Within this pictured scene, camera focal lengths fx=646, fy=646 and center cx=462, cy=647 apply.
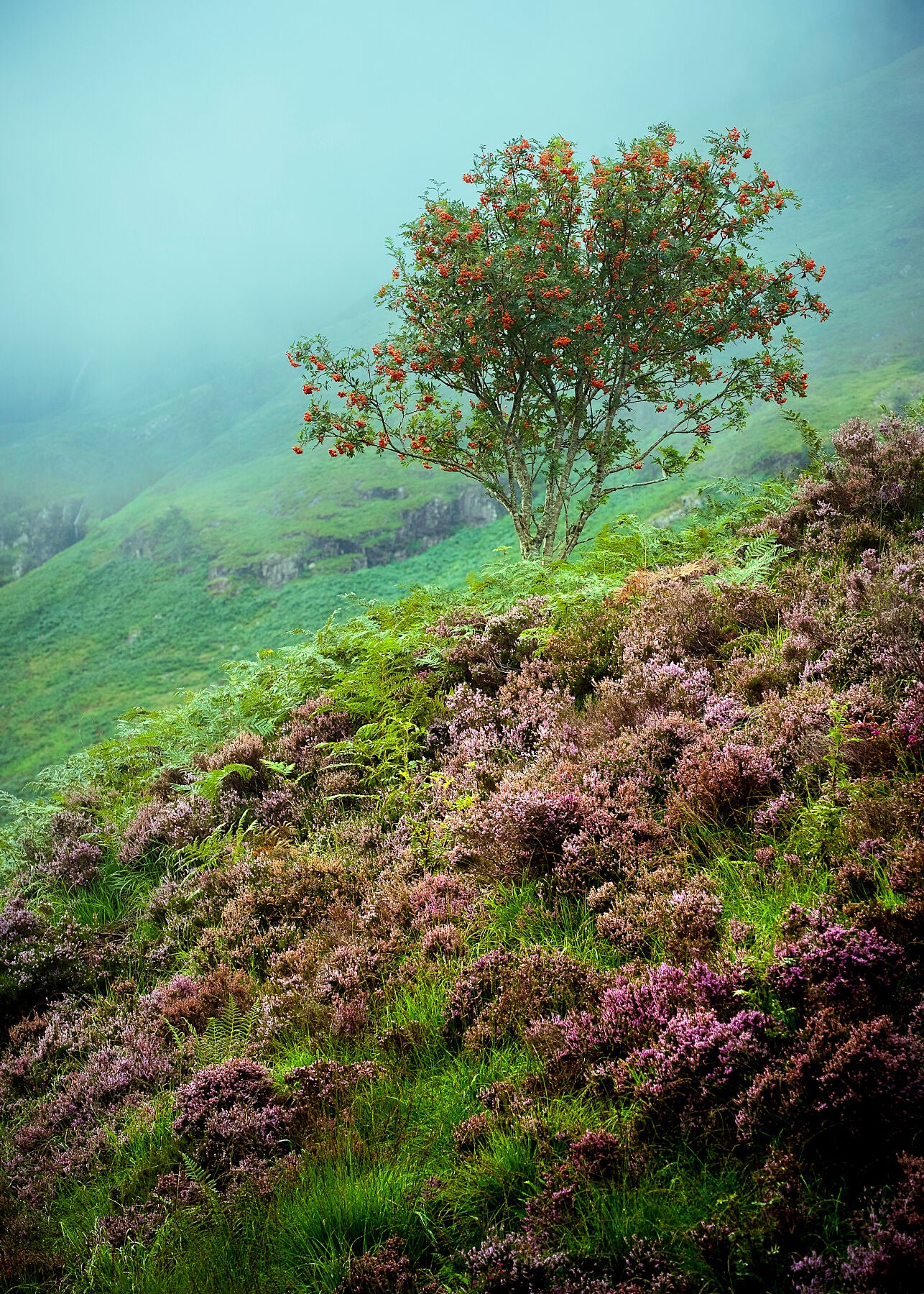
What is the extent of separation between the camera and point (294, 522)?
47000 millimetres

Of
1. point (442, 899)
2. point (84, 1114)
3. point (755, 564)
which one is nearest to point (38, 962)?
point (84, 1114)

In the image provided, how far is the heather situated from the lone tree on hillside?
5.41 meters

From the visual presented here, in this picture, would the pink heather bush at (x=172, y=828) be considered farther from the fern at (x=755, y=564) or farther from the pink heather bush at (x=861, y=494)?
the pink heather bush at (x=861, y=494)

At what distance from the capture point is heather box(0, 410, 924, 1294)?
6.59 ft

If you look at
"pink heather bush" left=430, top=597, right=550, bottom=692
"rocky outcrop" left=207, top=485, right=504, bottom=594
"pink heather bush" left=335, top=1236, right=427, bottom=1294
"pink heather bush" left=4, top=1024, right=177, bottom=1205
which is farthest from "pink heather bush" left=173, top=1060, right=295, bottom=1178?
"rocky outcrop" left=207, top=485, right=504, bottom=594

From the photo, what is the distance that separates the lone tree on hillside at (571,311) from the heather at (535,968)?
17.7 ft

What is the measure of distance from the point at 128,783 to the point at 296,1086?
661 centimetres

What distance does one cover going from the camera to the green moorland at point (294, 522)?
32094 millimetres

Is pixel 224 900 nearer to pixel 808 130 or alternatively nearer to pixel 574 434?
pixel 574 434

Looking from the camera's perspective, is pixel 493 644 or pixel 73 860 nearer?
pixel 73 860

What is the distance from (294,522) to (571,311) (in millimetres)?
39372

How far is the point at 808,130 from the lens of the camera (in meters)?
79.1

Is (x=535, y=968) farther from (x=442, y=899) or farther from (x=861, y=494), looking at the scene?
(x=861, y=494)

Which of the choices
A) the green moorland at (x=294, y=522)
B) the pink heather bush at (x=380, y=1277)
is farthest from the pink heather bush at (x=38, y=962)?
the green moorland at (x=294, y=522)
